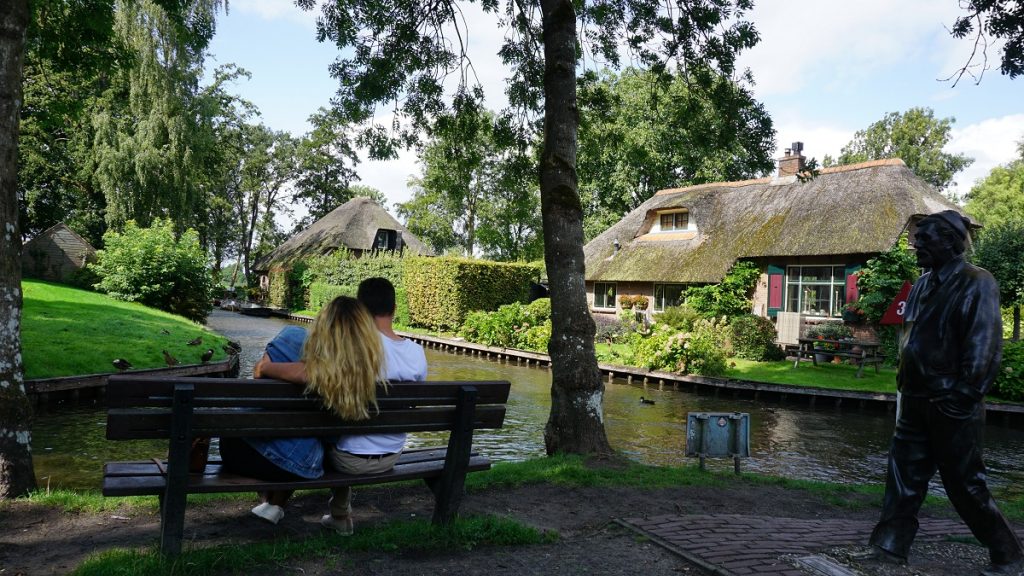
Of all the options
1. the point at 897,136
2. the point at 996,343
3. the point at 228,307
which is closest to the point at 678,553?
the point at 996,343

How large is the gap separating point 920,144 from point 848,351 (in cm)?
4423

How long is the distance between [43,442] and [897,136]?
62305 mm

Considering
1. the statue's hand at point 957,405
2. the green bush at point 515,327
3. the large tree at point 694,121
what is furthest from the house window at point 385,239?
the statue's hand at point 957,405

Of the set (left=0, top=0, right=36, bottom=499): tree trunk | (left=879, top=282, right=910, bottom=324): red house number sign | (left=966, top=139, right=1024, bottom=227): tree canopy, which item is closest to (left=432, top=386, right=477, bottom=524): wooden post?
(left=0, top=0, right=36, bottom=499): tree trunk

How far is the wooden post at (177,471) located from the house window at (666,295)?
25.2 metres

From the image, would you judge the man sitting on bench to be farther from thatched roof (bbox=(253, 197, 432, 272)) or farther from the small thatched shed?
thatched roof (bbox=(253, 197, 432, 272))

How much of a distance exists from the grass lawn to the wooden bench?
11.9 metres

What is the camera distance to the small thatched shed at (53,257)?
3180cm

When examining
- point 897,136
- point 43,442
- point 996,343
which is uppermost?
point 897,136

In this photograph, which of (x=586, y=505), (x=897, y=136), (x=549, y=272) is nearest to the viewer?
(x=586, y=505)

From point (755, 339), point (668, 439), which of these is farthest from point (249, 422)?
point (755, 339)

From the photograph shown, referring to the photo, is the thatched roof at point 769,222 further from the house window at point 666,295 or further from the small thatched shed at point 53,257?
the small thatched shed at point 53,257

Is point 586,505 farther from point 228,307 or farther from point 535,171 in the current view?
point 228,307

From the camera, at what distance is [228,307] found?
50.8 meters
